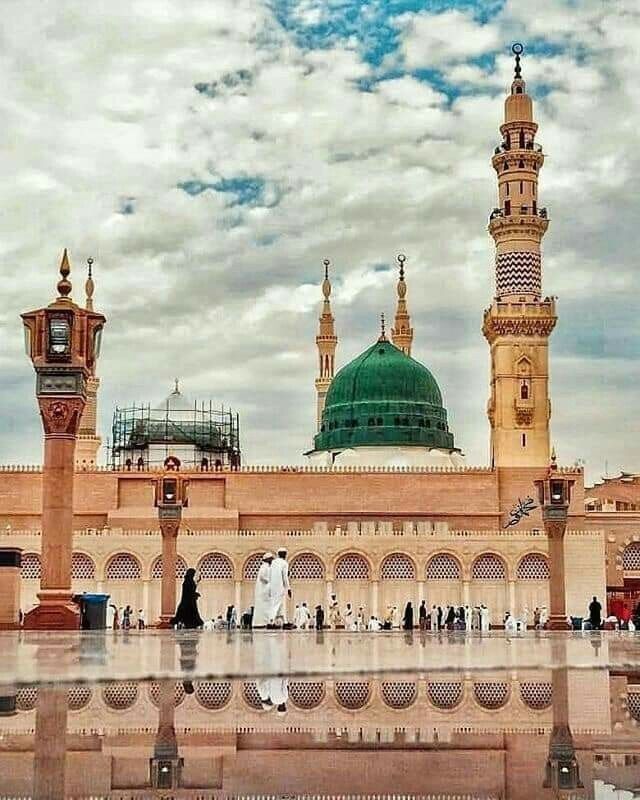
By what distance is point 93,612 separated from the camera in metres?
13.7

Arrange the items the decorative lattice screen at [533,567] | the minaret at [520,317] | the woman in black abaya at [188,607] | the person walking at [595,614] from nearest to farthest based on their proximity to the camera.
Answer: the woman in black abaya at [188,607]
the person walking at [595,614]
the decorative lattice screen at [533,567]
the minaret at [520,317]

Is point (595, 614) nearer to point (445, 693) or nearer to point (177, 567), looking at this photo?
point (177, 567)

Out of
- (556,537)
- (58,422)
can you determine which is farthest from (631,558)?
(58,422)

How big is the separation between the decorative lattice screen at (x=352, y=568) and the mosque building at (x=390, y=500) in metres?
0.05

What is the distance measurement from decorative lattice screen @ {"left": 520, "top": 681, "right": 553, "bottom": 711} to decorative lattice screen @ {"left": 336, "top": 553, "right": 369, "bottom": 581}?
2841 cm

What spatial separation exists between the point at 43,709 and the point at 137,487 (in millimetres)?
32501

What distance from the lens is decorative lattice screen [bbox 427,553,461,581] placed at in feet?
110

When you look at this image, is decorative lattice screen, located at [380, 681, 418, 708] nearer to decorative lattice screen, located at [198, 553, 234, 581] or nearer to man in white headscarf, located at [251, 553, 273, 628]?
man in white headscarf, located at [251, 553, 273, 628]

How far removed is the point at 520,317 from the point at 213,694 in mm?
32500

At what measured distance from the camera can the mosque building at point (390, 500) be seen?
109ft

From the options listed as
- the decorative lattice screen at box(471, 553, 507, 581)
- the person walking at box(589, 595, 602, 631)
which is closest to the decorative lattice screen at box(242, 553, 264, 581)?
the decorative lattice screen at box(471, 553, 507, 581)

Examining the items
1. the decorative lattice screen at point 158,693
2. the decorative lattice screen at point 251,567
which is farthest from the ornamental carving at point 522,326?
the decorative lattice screen at point 158,693

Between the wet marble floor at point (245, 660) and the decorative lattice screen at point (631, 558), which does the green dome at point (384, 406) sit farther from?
the wet marble floor at point (245, 660)

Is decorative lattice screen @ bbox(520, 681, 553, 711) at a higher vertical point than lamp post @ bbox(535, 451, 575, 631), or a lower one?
lower
